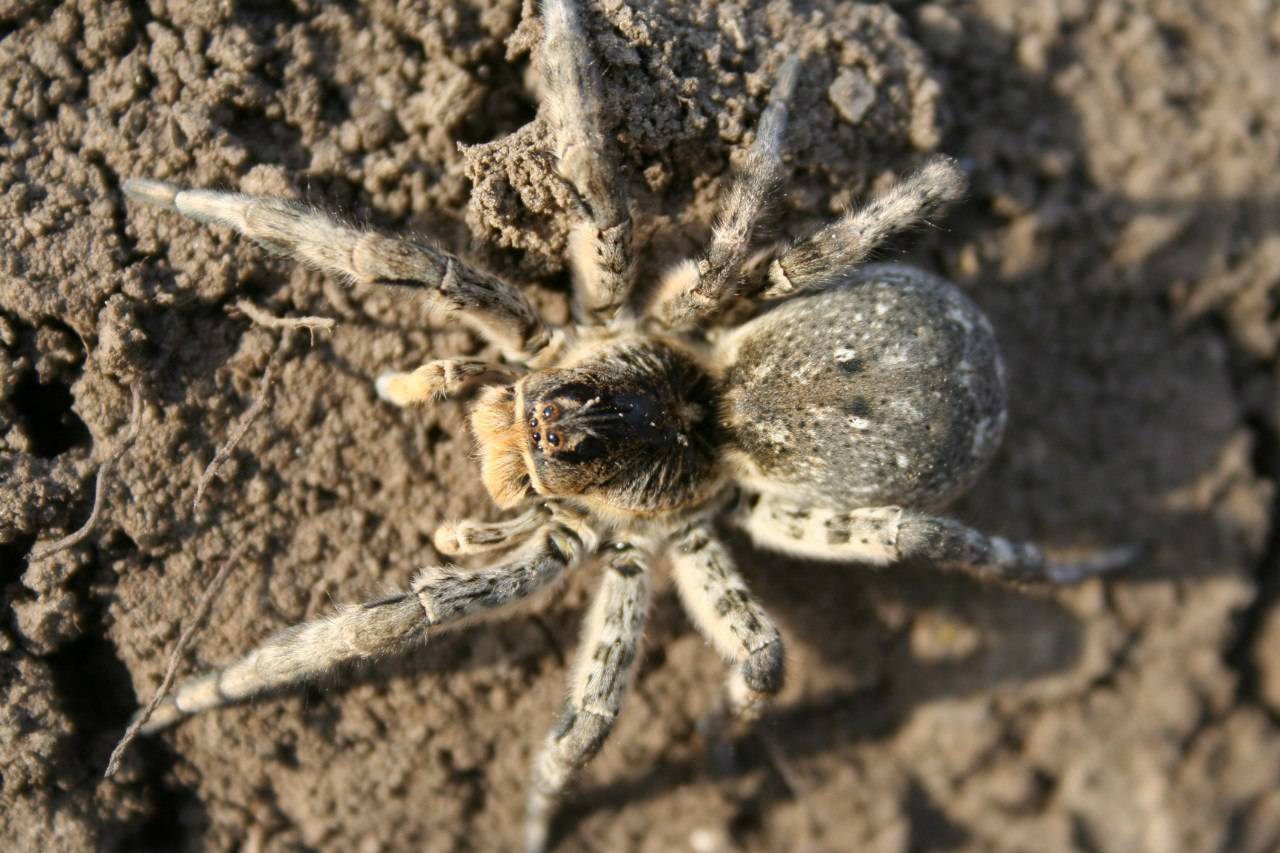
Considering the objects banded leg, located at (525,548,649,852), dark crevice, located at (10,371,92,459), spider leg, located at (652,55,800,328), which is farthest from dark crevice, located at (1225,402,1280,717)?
dark crevice, located at (10,371,92,459)

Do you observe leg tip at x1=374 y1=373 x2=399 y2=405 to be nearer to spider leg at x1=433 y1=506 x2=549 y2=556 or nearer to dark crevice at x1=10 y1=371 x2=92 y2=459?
spider leg at x1=433 y1=506 x2=549 y2=556

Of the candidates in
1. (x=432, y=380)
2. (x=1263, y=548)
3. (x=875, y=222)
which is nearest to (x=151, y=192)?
(x=432, y=380)

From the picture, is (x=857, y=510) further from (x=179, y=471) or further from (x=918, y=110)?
(x=179, y=471)

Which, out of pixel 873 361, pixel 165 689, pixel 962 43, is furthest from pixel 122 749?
pixel 962 43

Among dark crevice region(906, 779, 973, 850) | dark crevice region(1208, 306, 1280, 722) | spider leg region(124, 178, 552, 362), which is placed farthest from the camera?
dark crevice region(1208, 306, 1280, 722)

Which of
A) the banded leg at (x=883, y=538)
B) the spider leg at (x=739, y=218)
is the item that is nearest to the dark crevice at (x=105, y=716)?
the spider leg at (x=739, y=218)

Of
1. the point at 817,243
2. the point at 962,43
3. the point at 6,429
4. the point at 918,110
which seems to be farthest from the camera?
the point at 962,43
